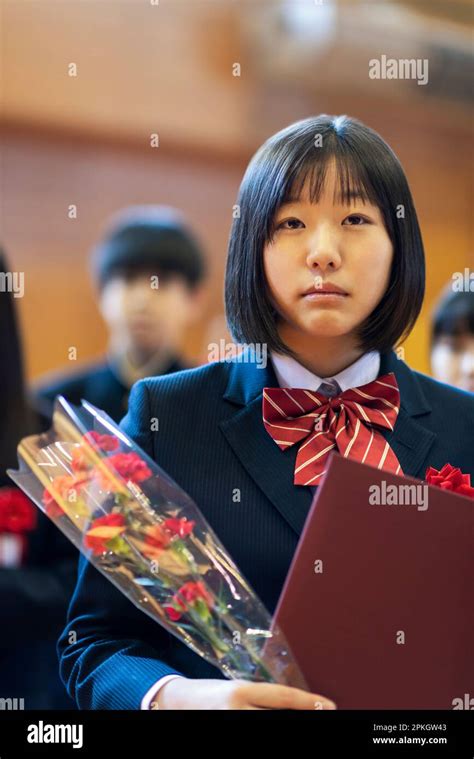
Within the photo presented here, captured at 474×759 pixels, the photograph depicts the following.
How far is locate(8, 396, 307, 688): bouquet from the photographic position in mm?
1394

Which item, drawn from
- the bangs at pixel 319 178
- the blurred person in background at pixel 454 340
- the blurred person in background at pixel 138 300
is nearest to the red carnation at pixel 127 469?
the bangs at pixel 319 178

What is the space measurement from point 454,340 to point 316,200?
1469 mm

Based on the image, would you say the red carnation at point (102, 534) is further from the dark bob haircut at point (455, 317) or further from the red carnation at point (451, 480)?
the dark bob haircut at point (455, 317)

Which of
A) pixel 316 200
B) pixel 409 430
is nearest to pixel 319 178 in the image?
pixel 316 200

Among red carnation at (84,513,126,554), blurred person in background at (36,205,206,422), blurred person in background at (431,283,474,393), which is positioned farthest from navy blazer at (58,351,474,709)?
blurred person in background at (36,205,206,422)

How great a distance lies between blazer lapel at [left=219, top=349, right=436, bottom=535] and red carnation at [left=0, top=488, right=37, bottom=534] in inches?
36.2

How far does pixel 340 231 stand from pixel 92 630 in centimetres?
66

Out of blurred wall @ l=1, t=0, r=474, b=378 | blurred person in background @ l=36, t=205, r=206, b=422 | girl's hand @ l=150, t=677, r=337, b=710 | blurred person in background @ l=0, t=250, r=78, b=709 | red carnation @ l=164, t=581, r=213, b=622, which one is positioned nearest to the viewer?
girl's hand @ l=150, t=677, r=337, b=710

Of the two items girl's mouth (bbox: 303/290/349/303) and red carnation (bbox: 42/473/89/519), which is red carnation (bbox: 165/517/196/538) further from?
girl's mouth (bbox: 303/290/349/303)

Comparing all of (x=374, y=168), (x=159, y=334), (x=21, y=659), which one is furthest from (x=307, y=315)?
(x=159, y=334)

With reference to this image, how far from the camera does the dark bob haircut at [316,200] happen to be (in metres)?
1.52

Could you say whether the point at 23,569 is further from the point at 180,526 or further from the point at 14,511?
the point at 180,526

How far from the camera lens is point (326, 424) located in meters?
1.60

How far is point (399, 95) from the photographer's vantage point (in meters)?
6.69
